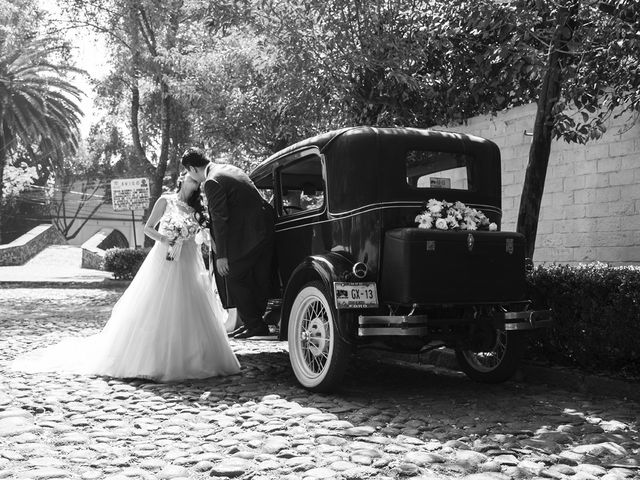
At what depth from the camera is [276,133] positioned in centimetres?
1655

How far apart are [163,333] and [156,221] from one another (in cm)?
119

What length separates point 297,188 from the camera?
7.00m

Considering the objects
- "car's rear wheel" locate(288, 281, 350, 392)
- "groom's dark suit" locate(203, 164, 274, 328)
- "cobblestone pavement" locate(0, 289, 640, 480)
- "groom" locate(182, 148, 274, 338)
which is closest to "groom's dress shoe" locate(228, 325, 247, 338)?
"groom" locate(182, 148, 274, 338)

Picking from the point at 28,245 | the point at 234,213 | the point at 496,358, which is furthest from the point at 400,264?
the point at 28,245

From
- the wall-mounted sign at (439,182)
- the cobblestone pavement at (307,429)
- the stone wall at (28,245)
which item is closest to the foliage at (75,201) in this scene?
the stone wall at (28,245)

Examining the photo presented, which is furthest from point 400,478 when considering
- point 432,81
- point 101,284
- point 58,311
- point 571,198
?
point 101,284

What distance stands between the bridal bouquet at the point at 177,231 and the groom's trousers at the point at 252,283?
56 cm

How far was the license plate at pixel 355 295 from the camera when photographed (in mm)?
5273

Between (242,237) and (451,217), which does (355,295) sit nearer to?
(451,217)

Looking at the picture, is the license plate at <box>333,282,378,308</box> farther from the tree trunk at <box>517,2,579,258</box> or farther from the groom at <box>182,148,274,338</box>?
the tree trunk at <box>517,2,579,258</box>

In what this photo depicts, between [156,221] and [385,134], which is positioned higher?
[385,134]

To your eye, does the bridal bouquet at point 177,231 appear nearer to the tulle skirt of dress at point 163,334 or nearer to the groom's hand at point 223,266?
the tulle skirt of dress at point 163,334

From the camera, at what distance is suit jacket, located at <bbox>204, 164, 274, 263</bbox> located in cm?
645

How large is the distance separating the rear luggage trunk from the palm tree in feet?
86.4
